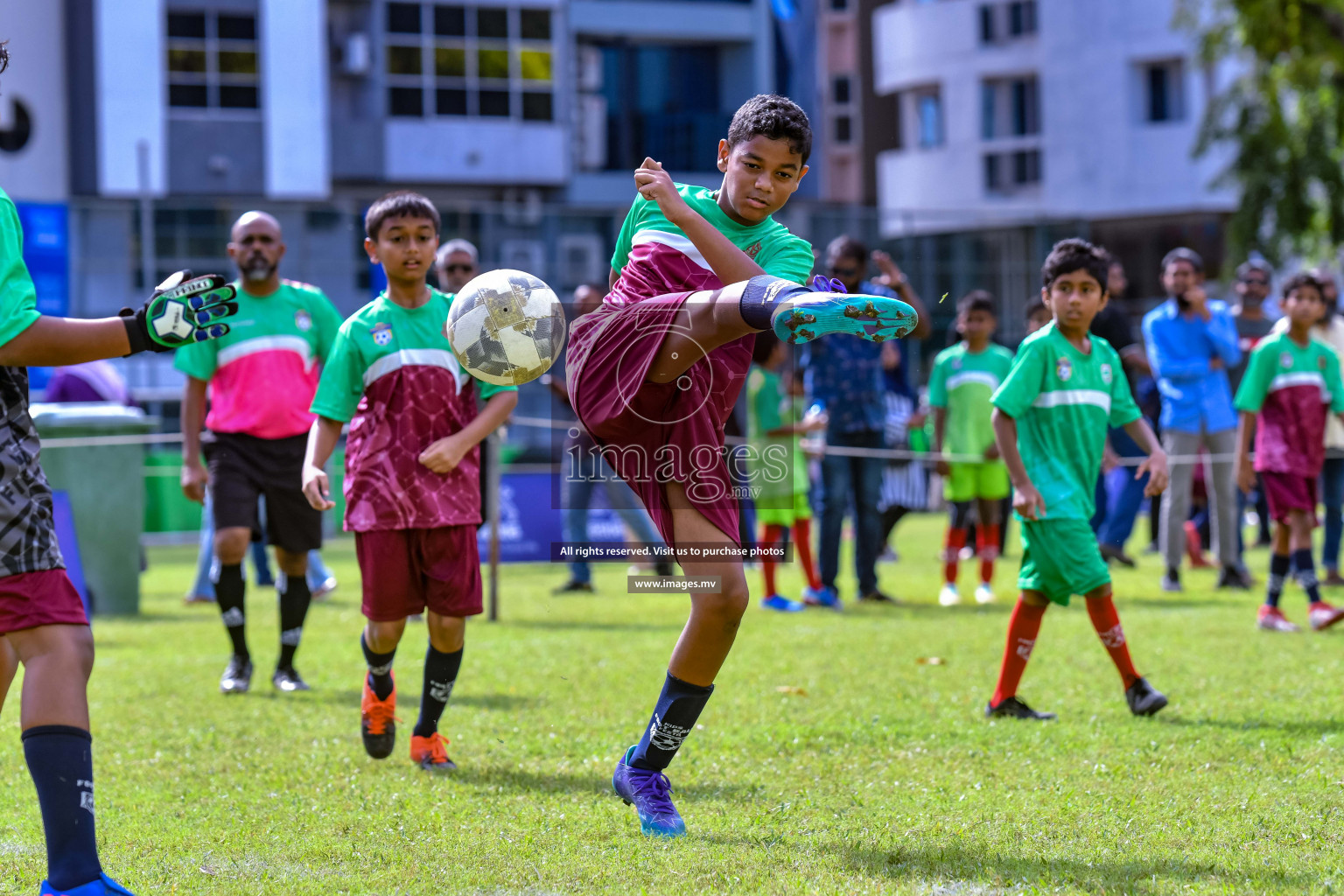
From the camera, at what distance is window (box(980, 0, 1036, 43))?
120 ft

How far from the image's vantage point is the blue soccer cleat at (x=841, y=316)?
3635 mm

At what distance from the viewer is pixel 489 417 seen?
5.57m

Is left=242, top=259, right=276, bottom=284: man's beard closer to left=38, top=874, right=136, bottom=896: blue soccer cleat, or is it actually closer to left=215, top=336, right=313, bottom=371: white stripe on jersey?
left=215, top=336, right=313, bottom=371: white stripe on jersey

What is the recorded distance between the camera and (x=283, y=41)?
30.8 metres

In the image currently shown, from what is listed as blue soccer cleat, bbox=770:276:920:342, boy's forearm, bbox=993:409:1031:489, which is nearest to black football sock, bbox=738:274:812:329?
blue soccer cleat, bbox=770:276:920:342

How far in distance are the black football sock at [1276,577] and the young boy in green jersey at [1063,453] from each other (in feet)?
9.87

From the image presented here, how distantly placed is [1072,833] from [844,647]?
429cm

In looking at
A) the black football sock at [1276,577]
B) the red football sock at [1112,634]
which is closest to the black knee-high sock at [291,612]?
the red football sock at [1112,634]

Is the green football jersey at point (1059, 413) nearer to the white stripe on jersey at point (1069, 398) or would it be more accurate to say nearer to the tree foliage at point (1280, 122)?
the white stripe on jersey at point (1069, 398)

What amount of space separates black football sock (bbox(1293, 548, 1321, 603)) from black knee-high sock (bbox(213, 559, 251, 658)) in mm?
5962

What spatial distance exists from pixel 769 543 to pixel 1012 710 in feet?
18.4

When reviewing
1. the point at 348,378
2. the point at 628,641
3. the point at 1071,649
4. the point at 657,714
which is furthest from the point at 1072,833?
the point at 628,641

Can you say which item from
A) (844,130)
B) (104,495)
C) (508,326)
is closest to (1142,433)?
(508,326)

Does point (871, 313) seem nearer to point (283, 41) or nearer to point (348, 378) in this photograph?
point (348, 378)
